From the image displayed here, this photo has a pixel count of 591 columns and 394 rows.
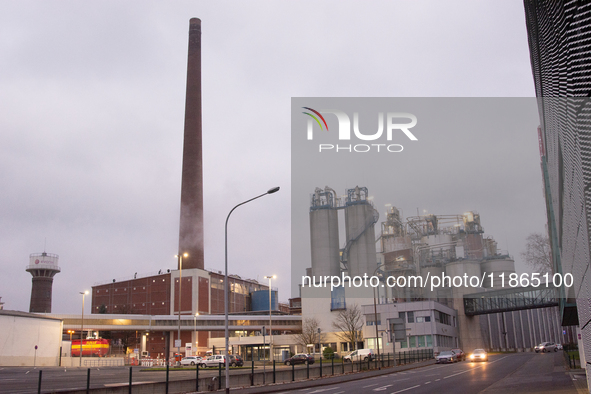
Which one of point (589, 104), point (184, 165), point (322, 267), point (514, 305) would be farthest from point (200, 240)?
point (589, 104)

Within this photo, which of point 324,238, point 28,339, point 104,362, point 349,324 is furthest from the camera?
point 324,238

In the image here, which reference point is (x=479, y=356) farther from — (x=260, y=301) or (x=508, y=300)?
(x=260, y=301)

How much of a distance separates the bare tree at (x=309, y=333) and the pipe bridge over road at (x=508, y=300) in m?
32.2

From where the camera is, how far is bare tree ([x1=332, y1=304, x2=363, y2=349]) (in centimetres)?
8250

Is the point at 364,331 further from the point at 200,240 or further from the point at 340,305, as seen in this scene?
the point at 200,240

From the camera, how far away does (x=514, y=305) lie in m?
97.6

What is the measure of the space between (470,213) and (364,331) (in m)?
45.6

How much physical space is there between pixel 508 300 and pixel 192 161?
64088 mm

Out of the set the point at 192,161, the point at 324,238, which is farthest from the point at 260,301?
the point at 192,161

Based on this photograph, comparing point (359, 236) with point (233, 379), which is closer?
point (233, 379)

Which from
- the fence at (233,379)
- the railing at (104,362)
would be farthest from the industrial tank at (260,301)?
the fence at (233,379)

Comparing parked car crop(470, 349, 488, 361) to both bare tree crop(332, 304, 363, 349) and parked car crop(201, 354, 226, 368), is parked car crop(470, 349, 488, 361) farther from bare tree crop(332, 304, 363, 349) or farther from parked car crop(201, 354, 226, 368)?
bare tree crop(332, 304, 363, 349)

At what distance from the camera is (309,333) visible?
86812 millimetres

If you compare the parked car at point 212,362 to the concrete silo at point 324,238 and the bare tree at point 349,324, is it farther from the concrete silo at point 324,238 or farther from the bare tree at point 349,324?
the concrete silo at point 324,238
